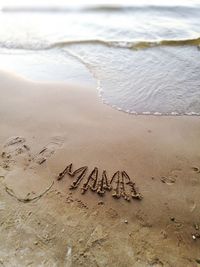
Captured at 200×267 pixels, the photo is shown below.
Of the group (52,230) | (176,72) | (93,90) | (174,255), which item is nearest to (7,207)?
(52,230)

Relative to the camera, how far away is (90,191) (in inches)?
144

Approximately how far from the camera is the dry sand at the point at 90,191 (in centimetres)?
300

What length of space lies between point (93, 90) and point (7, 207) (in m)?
3.19

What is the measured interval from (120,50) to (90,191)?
534cm

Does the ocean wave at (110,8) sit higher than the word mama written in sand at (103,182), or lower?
higher

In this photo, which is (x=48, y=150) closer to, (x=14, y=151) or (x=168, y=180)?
(x=14, y=151)

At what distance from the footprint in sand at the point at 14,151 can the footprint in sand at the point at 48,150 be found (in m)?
0.15

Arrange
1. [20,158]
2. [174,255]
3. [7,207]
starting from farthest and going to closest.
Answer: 1. [20,158]
2. [7,207]
3. [174,255]

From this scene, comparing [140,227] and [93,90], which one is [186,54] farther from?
[140,227]

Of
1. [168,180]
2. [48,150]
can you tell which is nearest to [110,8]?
[48,150]

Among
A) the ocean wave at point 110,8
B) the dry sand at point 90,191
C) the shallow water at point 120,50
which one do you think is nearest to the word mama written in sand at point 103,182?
the dry sand at point 90,191

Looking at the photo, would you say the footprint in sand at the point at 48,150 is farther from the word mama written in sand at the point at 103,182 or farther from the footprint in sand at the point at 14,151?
the word mama written in sand at the point at 103,182

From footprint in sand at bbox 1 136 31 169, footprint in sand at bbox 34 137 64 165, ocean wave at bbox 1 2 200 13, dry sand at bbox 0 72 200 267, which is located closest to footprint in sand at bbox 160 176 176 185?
dry sand at bbox 0 72 200 267

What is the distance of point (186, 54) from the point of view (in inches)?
299
